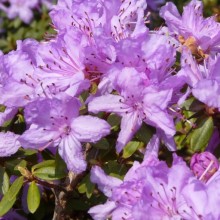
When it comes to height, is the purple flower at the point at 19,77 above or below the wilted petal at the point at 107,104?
below

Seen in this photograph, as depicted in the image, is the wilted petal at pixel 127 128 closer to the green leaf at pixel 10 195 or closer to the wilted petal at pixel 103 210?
the wilted petal at pixel 103 210

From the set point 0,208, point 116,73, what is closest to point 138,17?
point 116,73

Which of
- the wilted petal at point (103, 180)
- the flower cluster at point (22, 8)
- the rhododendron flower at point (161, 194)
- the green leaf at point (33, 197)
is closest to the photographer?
the rhododendron flower at point (161, 194)

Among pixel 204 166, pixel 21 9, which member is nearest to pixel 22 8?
pixel 21 9

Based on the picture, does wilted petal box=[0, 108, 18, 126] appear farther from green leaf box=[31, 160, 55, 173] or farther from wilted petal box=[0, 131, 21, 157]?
green leaf box=[31, 160, 55, 173]

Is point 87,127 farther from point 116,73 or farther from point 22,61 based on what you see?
point 22,61

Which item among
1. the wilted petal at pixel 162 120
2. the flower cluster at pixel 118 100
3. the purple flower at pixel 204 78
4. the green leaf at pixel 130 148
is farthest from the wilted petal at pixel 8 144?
the purple flower at pixel 204 78

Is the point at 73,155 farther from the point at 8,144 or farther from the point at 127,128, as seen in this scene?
the point at 8,144
